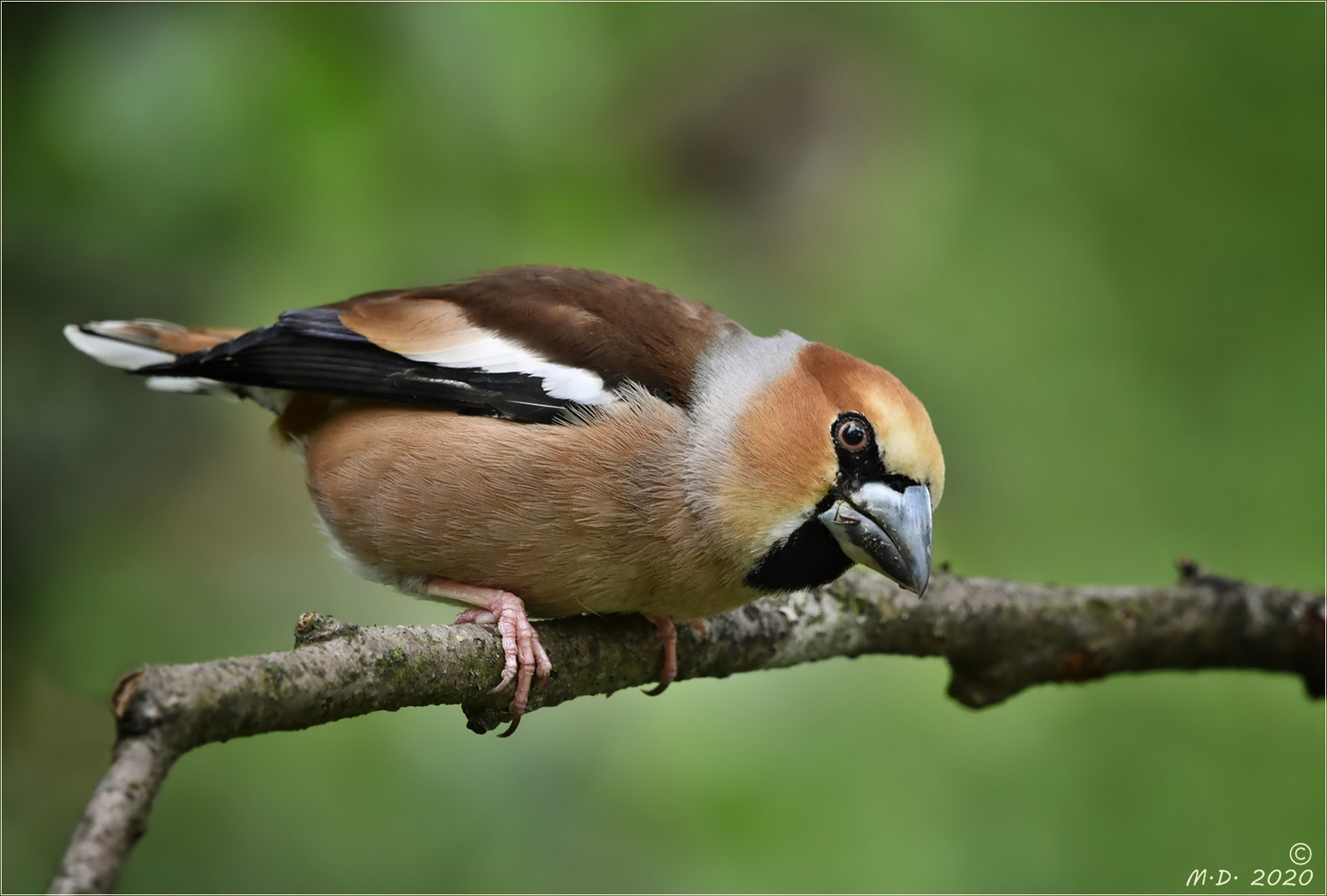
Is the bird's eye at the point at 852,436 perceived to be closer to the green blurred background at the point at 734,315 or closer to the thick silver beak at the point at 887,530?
the thick silver beak at the point at 887,530

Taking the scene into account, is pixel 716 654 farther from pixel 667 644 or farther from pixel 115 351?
pixel 115 351

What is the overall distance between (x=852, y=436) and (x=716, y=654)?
2.93 ft

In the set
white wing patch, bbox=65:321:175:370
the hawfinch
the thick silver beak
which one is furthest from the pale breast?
white wing patch, bbox=65:321:175:370

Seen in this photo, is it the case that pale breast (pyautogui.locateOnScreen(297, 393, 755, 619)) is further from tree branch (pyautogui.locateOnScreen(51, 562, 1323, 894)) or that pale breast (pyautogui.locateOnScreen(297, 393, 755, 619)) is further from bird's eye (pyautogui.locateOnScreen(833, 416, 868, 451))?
bird's eye (pyautogui.locateOnScreen(833, 416, 868, 451))

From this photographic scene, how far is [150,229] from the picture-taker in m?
3.38

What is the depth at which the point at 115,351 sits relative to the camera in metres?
3.95

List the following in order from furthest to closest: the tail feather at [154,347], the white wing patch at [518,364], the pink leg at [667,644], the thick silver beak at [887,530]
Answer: the tail feather at [154,347]
the pink leg at [667,644]
the white wing patch at [518,364]
the thick silver beak at [887,530]

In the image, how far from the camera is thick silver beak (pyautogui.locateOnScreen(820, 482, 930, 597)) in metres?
3.10

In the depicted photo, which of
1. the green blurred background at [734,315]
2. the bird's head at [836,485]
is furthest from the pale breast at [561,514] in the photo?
the green blurred background at [734,315]

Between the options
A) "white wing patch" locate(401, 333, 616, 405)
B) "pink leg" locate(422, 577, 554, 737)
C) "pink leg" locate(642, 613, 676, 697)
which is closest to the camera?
"pink leg" locate(422, 577, 554, 737)

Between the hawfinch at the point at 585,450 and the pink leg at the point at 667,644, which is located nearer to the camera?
the hawfinch at the point at 585,450

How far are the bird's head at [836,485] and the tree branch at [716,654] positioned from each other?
0.54m

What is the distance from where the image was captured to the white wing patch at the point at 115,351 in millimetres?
3936

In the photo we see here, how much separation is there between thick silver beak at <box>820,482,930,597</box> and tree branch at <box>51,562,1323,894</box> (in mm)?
633
